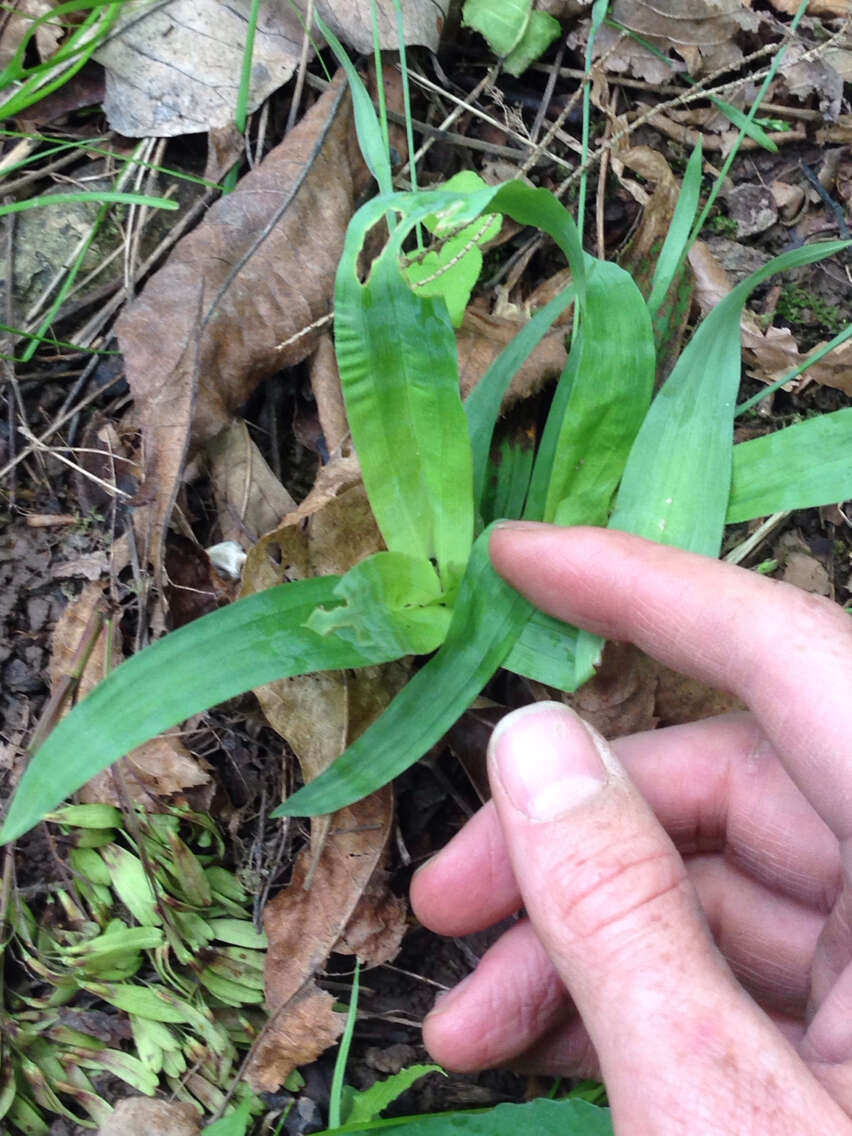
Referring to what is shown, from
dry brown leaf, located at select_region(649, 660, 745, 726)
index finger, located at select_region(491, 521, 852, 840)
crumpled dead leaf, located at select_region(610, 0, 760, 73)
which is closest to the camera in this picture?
index finger, located at select_region(491, 521, 852, 840)

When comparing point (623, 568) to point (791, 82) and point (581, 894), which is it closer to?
point (581, 894)

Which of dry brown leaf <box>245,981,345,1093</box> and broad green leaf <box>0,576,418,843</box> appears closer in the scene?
broad green leaf <box>0,576,418,843</box>

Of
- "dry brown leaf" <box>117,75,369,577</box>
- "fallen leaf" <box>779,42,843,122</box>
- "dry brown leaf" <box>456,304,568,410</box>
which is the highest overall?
"fallen leaf" <box>779,42,843,122</box>

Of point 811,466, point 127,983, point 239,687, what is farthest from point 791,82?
point 127,983

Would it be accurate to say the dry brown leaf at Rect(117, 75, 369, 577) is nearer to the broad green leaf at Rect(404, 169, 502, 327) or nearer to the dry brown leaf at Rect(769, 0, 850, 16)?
the broad green leaf at Rect(404, 169, 502, 327)

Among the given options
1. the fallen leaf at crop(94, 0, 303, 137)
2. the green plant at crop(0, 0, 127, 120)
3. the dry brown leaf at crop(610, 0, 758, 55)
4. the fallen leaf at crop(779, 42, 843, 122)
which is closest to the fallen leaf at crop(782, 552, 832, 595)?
the fallen leaf at crop(779, 42, 843, 122)

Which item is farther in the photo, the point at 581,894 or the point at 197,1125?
the point at 197,1125
